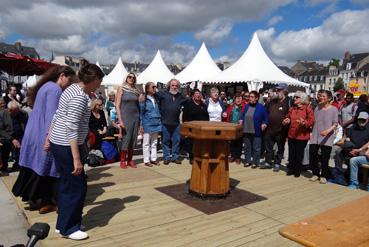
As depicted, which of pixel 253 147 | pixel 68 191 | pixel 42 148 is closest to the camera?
pixel 68 191

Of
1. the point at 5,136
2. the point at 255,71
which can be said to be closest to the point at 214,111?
the point at 5,136

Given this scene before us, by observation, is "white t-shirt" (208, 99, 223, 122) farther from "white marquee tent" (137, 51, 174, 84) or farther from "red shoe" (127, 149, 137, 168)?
"white marquee tent" (137, 51, 174, 84)

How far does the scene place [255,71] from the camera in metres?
15.1

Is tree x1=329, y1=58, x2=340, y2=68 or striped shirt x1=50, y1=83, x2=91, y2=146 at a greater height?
tree x1=329, y1=58, x2=340, y2=68

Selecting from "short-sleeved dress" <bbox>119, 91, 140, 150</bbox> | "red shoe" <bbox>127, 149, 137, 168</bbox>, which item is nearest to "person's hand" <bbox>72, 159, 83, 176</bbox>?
"short-sleeved dress" <bbox>119, 91, 140, 150</bbox>

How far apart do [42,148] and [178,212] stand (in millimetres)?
1822

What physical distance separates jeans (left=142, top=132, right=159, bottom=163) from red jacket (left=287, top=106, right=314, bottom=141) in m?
2.68

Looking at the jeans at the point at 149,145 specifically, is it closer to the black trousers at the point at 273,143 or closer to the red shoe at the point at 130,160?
the red shoe at the point at 130,160

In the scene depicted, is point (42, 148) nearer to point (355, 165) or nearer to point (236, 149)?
point (236, 149)

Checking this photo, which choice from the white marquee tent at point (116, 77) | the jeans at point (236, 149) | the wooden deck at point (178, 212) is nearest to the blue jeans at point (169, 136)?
Answer: the wooden deck at point (178, 212)

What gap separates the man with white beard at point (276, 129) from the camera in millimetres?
6492

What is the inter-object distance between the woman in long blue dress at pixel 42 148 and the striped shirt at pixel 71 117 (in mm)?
742

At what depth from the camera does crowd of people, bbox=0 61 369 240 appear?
316cm

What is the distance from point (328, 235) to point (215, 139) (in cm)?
249
